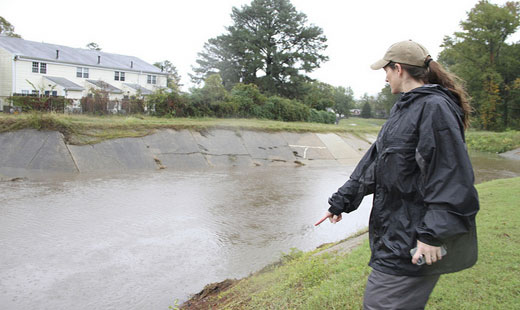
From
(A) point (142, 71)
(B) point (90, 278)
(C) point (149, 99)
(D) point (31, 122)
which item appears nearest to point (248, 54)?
(A) point (142, 71)

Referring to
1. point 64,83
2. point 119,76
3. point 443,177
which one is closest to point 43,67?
point 64,83

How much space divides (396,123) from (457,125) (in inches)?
13.5

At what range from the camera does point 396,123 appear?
2342 mm

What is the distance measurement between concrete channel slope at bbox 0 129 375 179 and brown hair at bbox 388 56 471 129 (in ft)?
33.3

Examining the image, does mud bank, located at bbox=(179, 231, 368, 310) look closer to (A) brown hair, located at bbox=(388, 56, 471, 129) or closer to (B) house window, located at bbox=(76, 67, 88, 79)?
(A) brown hair, located at bbox=(388, 56, 471, 129)

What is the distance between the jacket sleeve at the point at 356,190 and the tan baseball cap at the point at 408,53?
1.94ft

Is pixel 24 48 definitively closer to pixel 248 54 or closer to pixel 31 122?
pixel 248 54

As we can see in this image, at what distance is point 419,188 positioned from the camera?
7.00 ft

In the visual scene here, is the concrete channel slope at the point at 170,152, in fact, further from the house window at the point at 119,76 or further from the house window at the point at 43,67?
the house window at the point at 119,76

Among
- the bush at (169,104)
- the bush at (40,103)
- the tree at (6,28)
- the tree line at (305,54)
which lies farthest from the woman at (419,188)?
the tree at (6,28)

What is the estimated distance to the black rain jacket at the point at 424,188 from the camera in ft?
6.41

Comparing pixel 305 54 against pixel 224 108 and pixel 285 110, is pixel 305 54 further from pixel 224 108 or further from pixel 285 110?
pixel 224 108

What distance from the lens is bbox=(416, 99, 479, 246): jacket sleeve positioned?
6.34 feet

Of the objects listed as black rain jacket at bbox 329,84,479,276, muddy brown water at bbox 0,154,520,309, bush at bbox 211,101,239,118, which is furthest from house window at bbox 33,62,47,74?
black rain jacket at bbox 329,84,479,276
